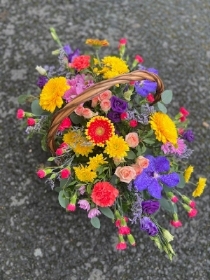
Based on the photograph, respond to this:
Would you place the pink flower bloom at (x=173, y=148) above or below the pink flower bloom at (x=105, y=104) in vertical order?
below

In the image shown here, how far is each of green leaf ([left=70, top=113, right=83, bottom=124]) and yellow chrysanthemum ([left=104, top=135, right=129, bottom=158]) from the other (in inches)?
5.6

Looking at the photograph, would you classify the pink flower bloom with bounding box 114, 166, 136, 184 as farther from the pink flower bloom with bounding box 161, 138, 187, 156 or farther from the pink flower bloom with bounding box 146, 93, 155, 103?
the pink flower bloom with bounding box 146, 93, 155, 103

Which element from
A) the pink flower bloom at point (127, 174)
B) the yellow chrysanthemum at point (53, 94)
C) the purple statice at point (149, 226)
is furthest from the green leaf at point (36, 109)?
the purple statice at point (149, 226)

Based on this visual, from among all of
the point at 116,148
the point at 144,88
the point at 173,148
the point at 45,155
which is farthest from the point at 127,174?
the point at 45,155

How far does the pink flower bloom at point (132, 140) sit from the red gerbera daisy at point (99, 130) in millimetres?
47

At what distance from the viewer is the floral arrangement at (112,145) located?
1.18 metres

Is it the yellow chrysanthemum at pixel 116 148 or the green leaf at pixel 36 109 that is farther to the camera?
the green leaf at pixel 36 109

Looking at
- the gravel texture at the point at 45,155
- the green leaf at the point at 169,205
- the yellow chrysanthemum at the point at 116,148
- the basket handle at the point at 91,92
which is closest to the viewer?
the basket handle at the point at 91,92

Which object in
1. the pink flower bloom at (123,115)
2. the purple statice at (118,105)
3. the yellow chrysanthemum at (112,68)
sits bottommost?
the pink flower bloom at (123,115)

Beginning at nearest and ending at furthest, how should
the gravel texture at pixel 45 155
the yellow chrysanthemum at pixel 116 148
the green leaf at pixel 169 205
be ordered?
the yellow chrysanthemum at pixel 116 148, the green leaf at pixel 169 205, the gravel texture at pixel 45 155

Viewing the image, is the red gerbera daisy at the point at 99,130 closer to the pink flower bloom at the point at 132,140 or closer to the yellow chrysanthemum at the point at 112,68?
the pink flower bloom at the point at 132,140

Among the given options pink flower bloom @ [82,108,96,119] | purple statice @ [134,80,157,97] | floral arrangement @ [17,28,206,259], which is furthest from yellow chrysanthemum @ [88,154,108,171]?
purple statice @ [134,80,157,97]

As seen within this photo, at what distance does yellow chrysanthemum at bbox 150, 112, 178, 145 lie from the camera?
1178 mm

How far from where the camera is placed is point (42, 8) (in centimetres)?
178
